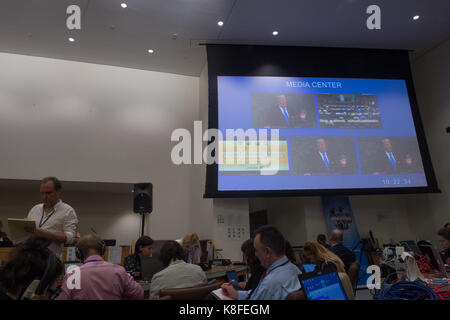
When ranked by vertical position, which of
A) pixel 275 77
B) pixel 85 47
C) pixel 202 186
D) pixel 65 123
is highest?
pixel 85 47

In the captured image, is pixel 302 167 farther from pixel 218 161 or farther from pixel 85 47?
pixel 85 47

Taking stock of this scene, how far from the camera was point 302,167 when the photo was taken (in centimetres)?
593

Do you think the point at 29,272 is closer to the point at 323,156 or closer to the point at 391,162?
the point at 323,156

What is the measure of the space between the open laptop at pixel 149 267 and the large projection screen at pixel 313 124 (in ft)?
9.17

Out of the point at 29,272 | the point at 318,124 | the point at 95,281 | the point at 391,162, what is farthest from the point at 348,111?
the point at 29,272

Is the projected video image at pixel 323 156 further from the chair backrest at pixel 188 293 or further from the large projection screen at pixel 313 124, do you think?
the chair backrest at pixel 188 293

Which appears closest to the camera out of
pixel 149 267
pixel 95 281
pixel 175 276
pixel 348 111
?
pixel 95 281

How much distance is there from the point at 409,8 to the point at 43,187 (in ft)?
21.1

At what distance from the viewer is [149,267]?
2871 mm

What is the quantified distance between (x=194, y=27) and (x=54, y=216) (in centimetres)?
467

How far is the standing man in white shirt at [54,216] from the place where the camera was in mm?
2301

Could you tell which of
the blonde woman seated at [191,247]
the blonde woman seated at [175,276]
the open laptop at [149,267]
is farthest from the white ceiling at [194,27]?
the blonde woman seated at [175,276]

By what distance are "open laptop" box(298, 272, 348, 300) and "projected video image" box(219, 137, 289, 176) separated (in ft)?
15.0
